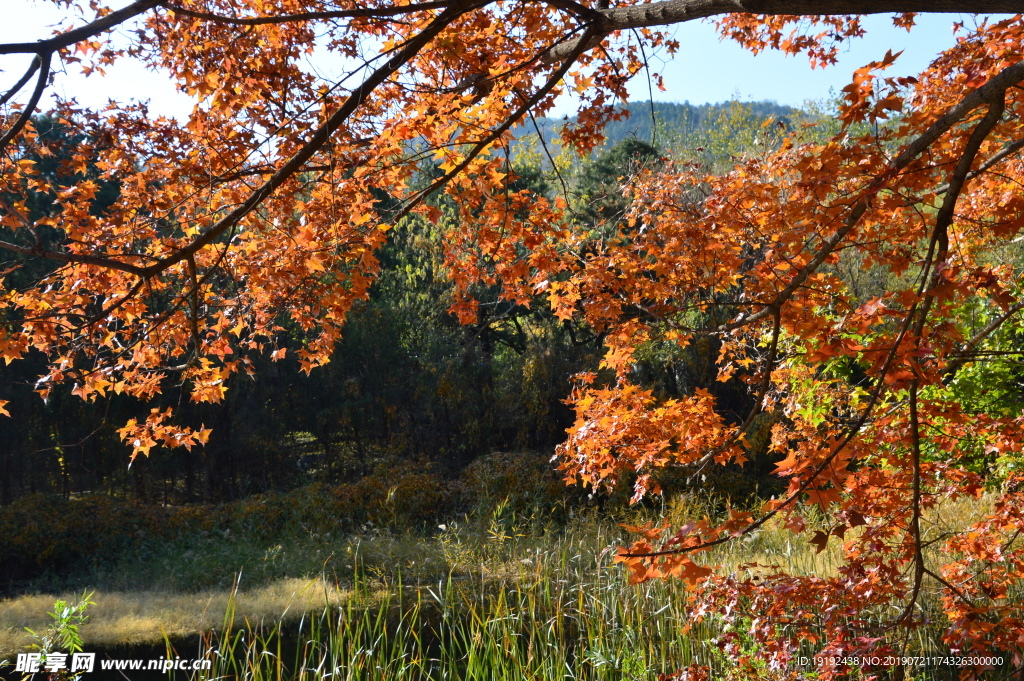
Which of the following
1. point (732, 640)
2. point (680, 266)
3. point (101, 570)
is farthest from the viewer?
point (101, 570)

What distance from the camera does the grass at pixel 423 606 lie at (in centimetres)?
327

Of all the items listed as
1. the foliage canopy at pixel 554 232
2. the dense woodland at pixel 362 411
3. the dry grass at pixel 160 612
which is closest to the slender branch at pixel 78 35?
the foliage canopy at pixel 554 232

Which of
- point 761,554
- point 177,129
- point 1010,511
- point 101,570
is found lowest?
point 101,570

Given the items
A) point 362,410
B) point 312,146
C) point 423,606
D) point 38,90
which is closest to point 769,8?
point 312,146

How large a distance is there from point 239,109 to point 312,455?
27.6ft

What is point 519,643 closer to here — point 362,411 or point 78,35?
point 78,35

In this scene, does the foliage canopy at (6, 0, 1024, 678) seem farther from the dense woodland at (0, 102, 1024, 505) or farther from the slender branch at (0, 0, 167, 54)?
the dense woodland at (0, 102, 1024, 505)

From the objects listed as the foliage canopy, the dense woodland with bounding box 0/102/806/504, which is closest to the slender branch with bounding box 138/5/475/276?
the foliage canopy

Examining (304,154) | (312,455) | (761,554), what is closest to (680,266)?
(304,154)

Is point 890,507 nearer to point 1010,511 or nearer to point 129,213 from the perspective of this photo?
point 1010,511

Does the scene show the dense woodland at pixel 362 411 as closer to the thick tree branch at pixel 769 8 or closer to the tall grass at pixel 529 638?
the tall grass at pixel 529 638

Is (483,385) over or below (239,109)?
below

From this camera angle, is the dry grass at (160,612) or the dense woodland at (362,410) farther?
the dense woodland at (362,410)

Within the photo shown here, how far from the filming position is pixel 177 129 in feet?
9.84
